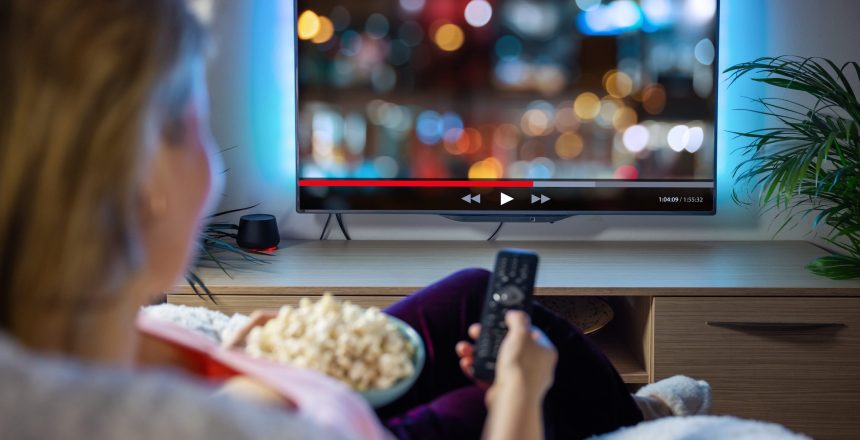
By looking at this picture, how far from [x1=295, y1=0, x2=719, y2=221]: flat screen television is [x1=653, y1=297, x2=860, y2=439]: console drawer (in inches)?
19.8

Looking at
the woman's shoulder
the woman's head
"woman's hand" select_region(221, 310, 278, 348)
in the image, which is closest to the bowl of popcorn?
"woman's hand" select_region(221, 310, 278, 348)

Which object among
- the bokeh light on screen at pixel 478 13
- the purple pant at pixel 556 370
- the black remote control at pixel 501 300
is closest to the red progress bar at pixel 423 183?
the bokeh light on screen at pixel 478 13

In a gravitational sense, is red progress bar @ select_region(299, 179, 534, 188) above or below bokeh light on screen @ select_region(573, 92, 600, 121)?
below

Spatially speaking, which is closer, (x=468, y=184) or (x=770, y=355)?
(x=770, y=355)

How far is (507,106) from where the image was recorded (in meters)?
2.51

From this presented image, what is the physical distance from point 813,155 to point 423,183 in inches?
41.8

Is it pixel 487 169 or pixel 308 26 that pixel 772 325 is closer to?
pixel 487 169

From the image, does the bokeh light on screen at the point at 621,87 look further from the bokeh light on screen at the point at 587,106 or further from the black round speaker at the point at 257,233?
the black round speaker at the point at 257,233

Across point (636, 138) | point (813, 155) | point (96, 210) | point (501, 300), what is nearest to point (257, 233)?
point (636, 138)

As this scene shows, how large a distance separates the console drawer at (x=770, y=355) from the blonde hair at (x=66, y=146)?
1.75m

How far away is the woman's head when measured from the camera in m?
0.52

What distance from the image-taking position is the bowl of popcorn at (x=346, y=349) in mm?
1175

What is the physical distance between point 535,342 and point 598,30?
1.58m

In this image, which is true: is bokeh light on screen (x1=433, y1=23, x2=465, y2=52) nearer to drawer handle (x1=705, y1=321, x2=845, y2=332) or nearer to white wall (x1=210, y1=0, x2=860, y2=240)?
white wall (x1=210, y1=0, x2=860, y2=240)
